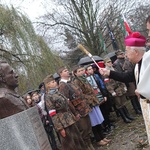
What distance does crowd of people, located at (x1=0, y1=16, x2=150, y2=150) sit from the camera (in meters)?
3.33

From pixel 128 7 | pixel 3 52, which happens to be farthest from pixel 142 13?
pixel 3 52

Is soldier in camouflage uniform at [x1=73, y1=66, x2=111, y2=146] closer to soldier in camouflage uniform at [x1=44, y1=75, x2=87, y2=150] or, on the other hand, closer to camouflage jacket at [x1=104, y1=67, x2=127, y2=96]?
soldier in camouflage uniform at [x1=44, y1=75, x2=87, y2=150]

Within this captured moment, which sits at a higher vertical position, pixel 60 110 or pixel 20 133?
pixel 20 133


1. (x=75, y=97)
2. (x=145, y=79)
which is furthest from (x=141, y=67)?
(x=75, y=97)

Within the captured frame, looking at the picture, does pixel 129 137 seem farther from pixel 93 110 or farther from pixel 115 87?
pixel 115 87

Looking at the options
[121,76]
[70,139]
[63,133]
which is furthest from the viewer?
[70,139]

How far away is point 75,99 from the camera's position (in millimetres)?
5008

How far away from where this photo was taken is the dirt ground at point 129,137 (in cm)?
496

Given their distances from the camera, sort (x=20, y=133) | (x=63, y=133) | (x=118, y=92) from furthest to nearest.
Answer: (x=118, y=92) → (x=63, y=133) → (x=20, y=133)

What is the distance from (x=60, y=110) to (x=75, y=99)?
24.4 inches

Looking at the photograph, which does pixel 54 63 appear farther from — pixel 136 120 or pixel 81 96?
pixel 81 96

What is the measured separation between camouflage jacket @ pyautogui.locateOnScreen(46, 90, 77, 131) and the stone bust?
3.64 feet

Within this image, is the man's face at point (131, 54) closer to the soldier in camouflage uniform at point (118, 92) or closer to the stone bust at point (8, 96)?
the stone bust at point (8, 96)

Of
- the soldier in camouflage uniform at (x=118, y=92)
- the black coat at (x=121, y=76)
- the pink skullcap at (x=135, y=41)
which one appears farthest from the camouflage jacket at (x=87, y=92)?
the pink skullcap at (x=135, y=41)
